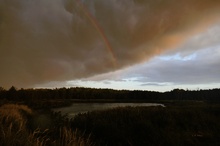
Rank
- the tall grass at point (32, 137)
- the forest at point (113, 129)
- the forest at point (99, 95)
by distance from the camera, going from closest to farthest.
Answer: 1. the tall grass at point (32, 137)
2. the forest at point (113, 129)
3. the forest at point (99, 95)

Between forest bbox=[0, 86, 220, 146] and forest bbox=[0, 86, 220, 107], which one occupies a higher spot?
forest bbox=[0, 86, 220, 107]

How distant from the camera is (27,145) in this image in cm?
604

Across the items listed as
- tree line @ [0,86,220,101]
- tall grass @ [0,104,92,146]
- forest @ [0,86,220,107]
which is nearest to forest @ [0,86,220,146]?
tall grass @ [0,104,92,146]

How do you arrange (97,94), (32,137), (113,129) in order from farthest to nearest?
(97,94) → (113,129) → (32,137)

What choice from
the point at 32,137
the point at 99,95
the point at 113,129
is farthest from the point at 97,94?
the point at 32,137

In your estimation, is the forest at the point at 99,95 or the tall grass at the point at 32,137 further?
the forest at the point at 99,95

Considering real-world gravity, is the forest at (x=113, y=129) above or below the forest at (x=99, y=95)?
below

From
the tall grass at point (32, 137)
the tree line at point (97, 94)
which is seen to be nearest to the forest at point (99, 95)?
the tree line at point (97, 94)

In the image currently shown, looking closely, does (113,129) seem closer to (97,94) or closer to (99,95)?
(99,95)

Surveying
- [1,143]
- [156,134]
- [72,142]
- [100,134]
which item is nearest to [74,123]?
[100,134]

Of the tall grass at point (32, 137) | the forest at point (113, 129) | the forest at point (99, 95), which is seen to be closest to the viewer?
the tall grass at point (32, 137)

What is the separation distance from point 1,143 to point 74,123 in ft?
51.3

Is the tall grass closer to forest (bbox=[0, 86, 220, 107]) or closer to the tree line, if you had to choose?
forest (bbox=[0, 86, 220, 107])

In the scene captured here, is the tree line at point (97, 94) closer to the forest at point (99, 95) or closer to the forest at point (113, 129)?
the forest at point (99, 95)
